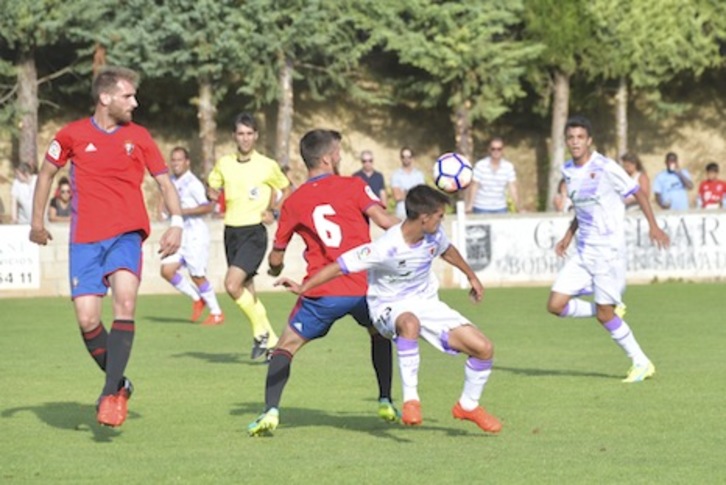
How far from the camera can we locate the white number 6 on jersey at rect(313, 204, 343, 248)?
10.6m

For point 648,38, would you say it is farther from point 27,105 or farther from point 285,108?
point 27,105

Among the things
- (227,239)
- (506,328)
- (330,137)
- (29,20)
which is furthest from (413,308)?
(29,20)

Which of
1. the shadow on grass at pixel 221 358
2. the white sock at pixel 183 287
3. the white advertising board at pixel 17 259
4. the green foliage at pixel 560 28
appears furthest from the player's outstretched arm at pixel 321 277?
the green foliage at pixel 560 28

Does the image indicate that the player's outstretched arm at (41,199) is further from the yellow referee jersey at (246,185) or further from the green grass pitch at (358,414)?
the yellow referee jersey at (246,185)

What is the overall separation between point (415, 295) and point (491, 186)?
54.1 feet

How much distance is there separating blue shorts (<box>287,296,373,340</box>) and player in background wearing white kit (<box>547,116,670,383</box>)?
12.0 feet

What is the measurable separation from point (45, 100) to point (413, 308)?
99.4ft

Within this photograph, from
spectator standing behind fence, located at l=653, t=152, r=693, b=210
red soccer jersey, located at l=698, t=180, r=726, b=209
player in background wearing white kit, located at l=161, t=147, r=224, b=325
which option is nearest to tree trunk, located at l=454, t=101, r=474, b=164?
red soccer jersey, located at l=698, t=180, r=726, b=209

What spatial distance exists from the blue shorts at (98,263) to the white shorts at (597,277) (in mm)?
4762

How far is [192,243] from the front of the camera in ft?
66.4

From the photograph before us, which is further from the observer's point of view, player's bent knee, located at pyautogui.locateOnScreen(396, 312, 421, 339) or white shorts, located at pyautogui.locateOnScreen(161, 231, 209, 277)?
white shorts, located at pyautogui.locateOnScreen(161, 231, 209, 277)

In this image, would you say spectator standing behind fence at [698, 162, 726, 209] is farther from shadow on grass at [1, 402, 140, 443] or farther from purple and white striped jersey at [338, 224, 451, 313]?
purple and white striped jersey at [338, 224, 451, 313]

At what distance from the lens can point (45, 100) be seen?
39250 mm

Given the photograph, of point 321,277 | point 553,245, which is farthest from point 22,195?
point 321,277
